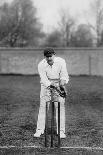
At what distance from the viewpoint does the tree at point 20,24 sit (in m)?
72.2

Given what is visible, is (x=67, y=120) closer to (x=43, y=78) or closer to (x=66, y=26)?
(x=43, y=78)

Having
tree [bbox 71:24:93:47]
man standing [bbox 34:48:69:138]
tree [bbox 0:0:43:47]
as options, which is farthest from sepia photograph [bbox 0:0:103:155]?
tree [bbox 71:24:93:47]

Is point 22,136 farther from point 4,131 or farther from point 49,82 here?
point 49,82

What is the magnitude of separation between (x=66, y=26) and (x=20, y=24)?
15.8 m

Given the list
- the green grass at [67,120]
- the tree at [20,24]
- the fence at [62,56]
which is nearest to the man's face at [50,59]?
the green grass at [67,120]

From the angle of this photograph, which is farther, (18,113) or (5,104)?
(5,104)

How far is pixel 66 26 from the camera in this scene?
8638 cm

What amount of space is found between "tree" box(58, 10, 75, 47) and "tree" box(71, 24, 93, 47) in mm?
1267

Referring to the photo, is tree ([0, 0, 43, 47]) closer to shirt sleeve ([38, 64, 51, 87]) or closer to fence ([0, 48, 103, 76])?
fence ([0, 48, 103, 76])

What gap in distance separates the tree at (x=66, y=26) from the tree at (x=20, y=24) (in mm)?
9841

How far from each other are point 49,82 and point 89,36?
7572cm

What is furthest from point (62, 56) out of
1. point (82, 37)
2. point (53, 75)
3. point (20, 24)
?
point (82, 37)

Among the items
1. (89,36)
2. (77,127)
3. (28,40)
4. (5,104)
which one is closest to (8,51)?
(5,104)

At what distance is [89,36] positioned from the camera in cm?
8231
